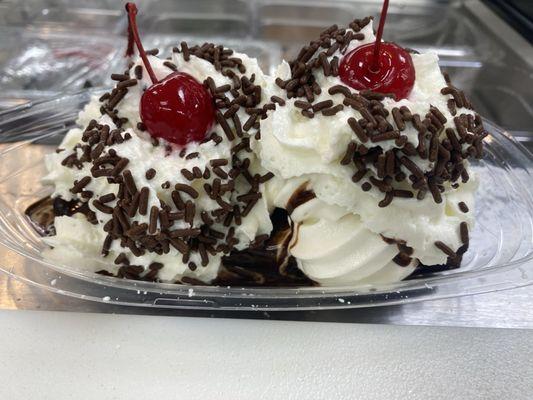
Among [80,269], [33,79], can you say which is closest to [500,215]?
[80,269]

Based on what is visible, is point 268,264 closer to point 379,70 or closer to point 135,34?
point 379,70

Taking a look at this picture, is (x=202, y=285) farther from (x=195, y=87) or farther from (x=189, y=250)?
(x=195, y=87)

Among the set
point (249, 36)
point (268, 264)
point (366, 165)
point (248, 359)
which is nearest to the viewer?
point (366, 165)

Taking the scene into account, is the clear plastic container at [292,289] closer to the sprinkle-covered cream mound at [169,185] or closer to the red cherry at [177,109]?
the sprinkle-covered cream mound at [169,185]

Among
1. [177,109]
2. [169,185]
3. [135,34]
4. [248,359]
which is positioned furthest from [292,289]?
[135,34]

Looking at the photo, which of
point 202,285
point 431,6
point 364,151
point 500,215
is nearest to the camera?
point 364,151

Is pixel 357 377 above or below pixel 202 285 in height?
below
